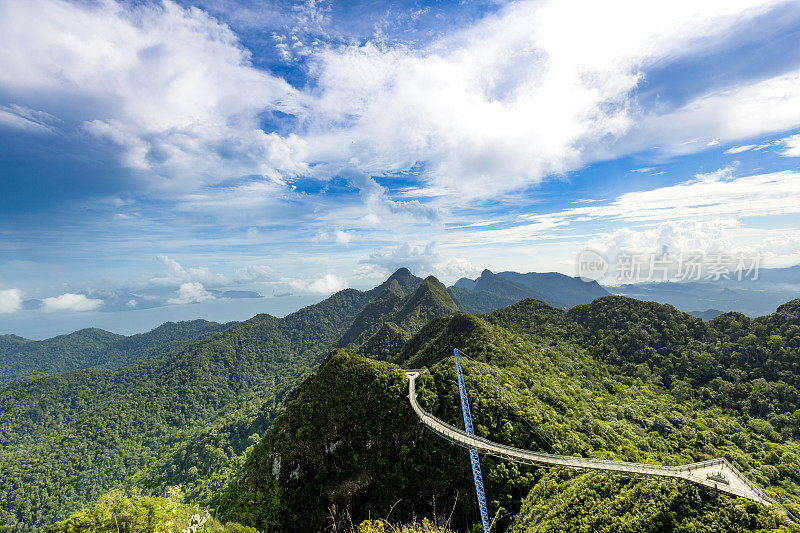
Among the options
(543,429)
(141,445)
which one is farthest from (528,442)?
(141,445)

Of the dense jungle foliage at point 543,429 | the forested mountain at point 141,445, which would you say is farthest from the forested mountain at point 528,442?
the forested mountain at point 141,445

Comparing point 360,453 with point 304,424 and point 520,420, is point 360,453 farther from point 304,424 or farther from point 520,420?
point 520,420

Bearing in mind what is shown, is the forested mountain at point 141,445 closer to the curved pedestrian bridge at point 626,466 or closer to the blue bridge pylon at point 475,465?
the curved pedestrian bridge at point 626,466

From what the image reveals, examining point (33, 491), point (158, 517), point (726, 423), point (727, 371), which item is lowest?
point (33, 491)

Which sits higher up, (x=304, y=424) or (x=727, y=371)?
(x=304, y=424)

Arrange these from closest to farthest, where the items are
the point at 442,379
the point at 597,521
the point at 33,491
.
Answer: the point at 597,521 < the point at 442,379 < the point at 33,491

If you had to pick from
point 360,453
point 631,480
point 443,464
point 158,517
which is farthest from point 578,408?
point 158,517
